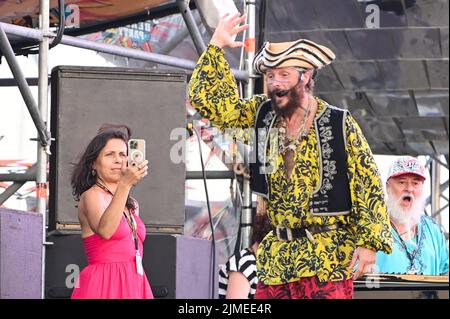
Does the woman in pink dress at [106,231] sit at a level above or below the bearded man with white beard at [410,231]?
below

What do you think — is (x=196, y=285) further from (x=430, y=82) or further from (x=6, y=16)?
(x=430, y=82)

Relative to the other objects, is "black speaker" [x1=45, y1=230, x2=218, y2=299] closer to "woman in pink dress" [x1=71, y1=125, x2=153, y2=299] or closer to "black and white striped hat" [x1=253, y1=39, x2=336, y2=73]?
"woman in pink dress" [x1=71, y1=125, x2=153, y2=299]

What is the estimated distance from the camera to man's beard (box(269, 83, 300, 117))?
18.3 feet

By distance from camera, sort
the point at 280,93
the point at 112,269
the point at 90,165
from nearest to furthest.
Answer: the point at 280,93
the point at 112,269
the point at 90,165

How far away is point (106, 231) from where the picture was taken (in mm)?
6086

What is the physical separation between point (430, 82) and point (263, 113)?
1286 centimetres

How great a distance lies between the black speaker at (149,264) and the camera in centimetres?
735

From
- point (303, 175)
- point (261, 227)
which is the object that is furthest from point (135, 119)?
point (303, 175)

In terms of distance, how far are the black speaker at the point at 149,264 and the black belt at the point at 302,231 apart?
1877 millimetres

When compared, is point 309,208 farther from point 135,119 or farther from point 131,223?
point 135,119

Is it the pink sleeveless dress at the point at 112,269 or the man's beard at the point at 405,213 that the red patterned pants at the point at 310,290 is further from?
the man's beard at the point at 405,213

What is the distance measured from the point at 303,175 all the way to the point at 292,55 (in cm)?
52

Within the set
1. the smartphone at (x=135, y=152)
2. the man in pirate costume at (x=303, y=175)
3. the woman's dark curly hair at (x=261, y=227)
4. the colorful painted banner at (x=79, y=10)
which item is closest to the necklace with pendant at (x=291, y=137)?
the man in pirate costume at (x=303, y=175)
